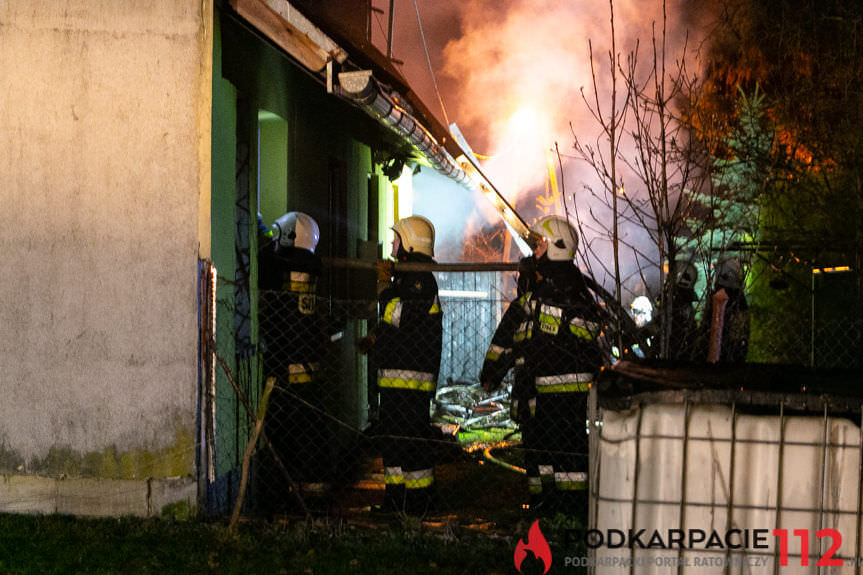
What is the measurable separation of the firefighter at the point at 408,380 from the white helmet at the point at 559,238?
3.30 ft

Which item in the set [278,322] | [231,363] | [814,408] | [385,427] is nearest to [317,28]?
[278,322]

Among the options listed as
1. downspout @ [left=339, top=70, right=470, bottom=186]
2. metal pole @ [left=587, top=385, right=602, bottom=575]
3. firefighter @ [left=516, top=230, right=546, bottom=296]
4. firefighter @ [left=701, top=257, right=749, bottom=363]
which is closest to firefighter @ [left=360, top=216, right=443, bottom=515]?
firefighter @ [left=516, top=230, right=546, bottom=296]

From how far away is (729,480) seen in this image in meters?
2.72

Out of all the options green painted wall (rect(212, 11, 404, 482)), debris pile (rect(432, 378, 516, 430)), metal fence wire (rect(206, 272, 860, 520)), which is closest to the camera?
green painted wall (rect(212, 11, 404, 482))

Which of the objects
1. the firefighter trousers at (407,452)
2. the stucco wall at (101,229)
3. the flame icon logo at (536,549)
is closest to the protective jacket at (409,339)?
the firefighter trousers at (407,452)

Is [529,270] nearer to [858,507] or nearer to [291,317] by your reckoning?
[291,317]

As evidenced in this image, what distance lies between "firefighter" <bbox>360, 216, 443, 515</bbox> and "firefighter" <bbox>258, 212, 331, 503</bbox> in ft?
2.65

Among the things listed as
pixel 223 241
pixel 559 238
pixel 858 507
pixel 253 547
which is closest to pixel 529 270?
pixel 559 238

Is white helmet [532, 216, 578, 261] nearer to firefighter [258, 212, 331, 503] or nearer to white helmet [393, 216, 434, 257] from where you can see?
white helmet [393, 216, 434, 257]

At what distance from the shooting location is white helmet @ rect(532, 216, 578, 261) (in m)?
6.09

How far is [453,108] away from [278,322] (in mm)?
25242

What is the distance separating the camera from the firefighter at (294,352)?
21.2 ft

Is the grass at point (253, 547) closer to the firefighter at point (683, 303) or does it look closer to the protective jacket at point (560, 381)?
the protective jacket at point (560, 381)

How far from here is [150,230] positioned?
519cm
